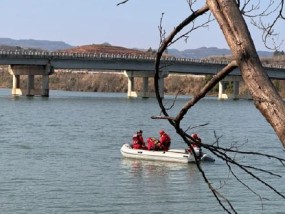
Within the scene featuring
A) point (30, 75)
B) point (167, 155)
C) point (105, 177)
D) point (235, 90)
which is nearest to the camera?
point (105, 177)

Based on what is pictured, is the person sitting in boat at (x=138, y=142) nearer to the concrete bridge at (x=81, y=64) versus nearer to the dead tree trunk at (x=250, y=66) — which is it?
the dead tree trunk at (x=250, y=66)

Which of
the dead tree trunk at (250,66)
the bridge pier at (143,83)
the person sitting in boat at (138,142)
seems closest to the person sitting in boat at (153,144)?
the person sitting in boat at (138,142)

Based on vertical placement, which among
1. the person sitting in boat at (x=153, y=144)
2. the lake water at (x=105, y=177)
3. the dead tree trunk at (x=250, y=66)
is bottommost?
the lake water at (x=105, y=177)

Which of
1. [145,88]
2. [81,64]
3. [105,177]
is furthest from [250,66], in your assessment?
[145,88]

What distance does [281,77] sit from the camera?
148000 mm

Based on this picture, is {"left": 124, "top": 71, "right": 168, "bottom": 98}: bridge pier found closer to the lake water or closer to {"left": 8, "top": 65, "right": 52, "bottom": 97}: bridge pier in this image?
{"left": 8, "top": 65, "right": 52, "bottom": 97}: bridge pier

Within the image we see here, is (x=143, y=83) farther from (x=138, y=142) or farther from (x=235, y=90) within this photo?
(x=138, y=142)

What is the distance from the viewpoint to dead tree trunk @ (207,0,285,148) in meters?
5.18

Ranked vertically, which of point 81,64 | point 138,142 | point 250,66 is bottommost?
point 138,142

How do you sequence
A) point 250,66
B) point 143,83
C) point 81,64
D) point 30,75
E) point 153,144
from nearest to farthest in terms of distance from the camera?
point 250,66
point 153,144
point 81,64
point 30,75
point 143,83

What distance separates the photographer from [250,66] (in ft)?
17.3

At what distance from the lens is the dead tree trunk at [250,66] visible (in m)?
5.18

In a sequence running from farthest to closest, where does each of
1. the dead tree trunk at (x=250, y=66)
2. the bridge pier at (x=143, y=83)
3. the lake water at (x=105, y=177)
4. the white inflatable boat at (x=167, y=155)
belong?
the bridge pier at (x=143, y=83) < the white inflatable boat at (x=167, y=155) < the lake water at (x=105, y=177) < the dead tree trunk at (x=250, y=66)

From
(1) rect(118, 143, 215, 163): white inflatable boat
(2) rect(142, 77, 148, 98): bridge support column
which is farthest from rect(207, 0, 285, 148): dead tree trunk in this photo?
(2) rect(142, 77, 148, 98): bridge support column
